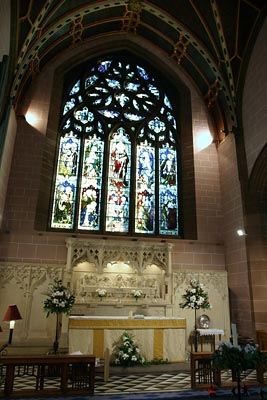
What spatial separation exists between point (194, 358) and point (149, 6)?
11.3m

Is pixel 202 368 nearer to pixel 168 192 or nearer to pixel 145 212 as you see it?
pixel 145 212

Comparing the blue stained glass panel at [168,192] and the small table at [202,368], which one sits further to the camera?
the blue stained glass panel at [168,192]

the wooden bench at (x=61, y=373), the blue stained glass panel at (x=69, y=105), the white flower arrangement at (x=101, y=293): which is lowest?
the wooden bench at (x=61, y=373)

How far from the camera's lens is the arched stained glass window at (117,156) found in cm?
1107

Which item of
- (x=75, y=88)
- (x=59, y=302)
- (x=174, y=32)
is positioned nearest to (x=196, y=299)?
(x=59, y=302)

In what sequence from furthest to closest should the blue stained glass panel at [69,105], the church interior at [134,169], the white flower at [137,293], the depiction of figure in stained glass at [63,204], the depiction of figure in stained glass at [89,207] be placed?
the blue stained glass panel at [69,105] < the depiction of figure in stained glass at [89,207] < the depiction of figure in stained glass at [63,204] < the white flower at [137,293] < the church interior at [134,169]

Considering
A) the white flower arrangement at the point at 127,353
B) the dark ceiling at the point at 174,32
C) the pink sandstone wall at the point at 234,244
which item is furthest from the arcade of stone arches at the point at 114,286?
the dark ceiling at the point at 174,32

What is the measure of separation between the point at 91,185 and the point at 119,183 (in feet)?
3.16

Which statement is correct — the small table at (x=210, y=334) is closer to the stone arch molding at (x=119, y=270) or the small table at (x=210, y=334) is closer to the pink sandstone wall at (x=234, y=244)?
the pink sandstone wall at (x=234, y=244)

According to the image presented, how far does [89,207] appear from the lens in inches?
435

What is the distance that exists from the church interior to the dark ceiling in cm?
5

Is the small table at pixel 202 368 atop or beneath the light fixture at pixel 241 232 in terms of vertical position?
beneath

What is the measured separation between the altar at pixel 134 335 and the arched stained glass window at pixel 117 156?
357 centimetres

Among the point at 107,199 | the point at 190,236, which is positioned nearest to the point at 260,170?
the point at 190,236
